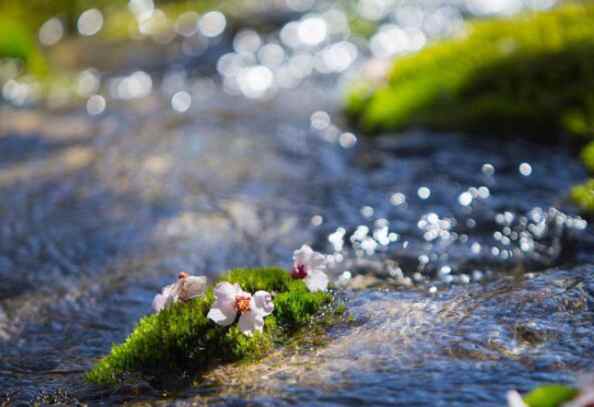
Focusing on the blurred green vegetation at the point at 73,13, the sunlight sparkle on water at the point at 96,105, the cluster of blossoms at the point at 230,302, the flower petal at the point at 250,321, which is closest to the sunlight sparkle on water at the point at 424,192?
the cluster of blossoms at the point at 230,302

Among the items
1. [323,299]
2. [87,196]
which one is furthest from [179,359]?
[87,196]

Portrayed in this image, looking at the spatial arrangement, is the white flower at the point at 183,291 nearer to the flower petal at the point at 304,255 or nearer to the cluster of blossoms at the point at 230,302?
the cluster of blossoms at the point at 230,302

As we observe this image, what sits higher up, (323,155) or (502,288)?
(323,155)

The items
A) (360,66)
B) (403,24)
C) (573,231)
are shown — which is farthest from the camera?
(403,24)

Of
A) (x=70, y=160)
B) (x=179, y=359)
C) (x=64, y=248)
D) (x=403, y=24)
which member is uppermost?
(x=403, y=24)

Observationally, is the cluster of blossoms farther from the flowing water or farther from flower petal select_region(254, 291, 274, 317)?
the flowing water

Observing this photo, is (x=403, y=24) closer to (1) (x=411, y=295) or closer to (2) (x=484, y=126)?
(2) (x=484, y=126)

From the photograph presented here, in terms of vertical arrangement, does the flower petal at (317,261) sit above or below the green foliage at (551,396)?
above
